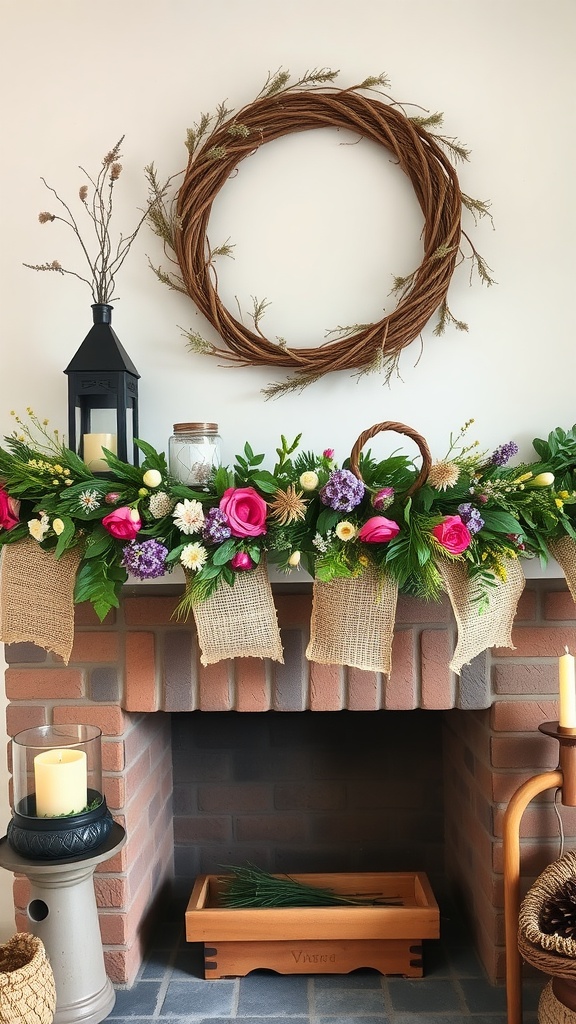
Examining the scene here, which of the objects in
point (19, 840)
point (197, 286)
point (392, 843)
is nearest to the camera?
point (19, 840)

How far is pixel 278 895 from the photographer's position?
1.63m

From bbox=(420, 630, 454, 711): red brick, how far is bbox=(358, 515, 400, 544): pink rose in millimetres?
320

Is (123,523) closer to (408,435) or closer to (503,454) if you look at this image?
(408,435)

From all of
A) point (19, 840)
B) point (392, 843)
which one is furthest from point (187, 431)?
point (392, 843)

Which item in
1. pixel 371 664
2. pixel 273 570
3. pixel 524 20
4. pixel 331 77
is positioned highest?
pixel 524 20

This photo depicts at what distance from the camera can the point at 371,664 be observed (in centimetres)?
134

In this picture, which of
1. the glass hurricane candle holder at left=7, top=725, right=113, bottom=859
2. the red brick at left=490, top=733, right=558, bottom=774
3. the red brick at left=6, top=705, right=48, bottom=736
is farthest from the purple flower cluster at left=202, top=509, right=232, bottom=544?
the red brick at left=490, top=733, right=558, bottom=774

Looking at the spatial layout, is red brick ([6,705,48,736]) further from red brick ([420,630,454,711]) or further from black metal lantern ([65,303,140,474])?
red brick ([420,630,454,711])

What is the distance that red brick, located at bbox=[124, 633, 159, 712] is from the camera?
152cm

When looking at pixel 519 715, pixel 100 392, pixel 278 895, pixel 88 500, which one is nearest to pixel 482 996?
pixel 278 895

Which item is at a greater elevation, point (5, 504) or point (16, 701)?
point (5, 504)

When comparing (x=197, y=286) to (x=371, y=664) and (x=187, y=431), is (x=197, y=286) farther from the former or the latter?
(x=371, y=664)

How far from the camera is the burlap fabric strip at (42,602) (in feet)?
4.62

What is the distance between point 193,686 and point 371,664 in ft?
1.26
